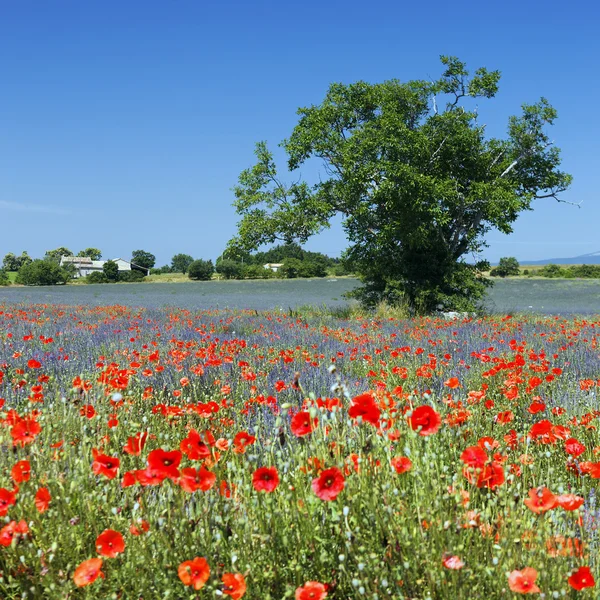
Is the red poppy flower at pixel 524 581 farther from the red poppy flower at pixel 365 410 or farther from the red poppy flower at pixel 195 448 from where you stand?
the red poppy flower at pixel 195 448

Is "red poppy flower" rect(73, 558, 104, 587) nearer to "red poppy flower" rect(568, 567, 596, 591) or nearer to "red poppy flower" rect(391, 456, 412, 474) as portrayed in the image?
"red poppy flower" rect(391, 456, 412, 474)

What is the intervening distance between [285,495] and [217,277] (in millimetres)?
64472

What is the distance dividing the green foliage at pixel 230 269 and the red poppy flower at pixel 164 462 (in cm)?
6201

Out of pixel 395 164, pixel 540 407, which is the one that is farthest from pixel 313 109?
pixel 540 407

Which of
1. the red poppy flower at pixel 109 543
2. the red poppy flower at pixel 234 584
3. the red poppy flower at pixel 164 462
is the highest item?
the red poppy flower at pixel 164 462

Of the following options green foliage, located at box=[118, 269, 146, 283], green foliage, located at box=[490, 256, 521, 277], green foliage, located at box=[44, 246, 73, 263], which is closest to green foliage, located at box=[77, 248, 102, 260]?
green foliage, located at box=[44, 246, 73, 263]

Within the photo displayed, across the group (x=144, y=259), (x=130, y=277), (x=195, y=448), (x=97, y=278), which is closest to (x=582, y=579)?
(x=195, y=448)

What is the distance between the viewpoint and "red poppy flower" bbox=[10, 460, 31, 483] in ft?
6.85

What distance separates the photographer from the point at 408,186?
53.3 feet

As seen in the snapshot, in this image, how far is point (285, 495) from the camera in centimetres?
232

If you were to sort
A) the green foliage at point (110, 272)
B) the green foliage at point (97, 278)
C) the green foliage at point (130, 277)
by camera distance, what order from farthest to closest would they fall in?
the green foliage at point (130, 277), the green foliage at point (110, 272), the green foliage at point (97, 278)

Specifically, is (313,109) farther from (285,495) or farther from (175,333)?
(285,495)

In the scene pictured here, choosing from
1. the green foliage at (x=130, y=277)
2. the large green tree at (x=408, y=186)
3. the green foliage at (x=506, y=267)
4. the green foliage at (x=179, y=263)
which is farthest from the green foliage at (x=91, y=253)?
the large green tree at (x=408, y=186)

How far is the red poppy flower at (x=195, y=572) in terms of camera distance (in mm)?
1688
